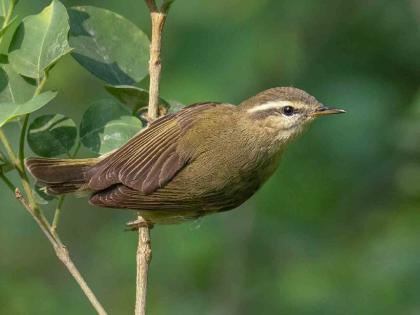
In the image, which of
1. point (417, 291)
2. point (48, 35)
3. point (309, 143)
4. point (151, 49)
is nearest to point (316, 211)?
point (309, 143)

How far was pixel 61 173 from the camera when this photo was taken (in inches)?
154

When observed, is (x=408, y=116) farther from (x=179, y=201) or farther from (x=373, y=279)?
(x=179, y=201)

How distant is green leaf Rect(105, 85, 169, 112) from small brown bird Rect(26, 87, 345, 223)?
15cm

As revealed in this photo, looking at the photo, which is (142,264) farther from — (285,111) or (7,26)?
(7,26)

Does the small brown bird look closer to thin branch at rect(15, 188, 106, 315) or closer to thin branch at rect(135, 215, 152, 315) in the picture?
thin branch at rect(135, 215, 152, 315)

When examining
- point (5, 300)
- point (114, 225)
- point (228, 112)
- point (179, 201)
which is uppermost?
point (228, 112)

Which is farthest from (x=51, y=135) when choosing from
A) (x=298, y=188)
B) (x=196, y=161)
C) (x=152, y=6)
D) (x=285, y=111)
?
(x=298, y=188)

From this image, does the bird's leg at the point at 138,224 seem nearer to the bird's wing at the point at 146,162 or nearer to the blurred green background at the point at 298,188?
the bird's wing at the point at 146,162

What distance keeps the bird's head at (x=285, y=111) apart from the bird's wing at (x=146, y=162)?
1.20ft

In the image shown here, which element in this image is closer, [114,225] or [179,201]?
[179,201]

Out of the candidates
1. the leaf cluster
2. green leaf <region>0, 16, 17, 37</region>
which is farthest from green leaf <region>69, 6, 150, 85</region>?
green leaf <region>0, 16, 17, 37</region>

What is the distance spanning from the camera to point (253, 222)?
6.36 m

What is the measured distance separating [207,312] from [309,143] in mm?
1330

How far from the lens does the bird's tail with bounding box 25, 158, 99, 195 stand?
147 inches
